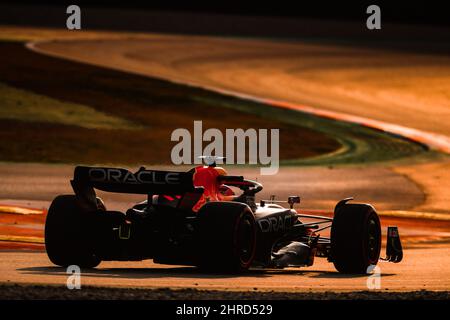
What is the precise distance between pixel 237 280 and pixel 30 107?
19.7 m

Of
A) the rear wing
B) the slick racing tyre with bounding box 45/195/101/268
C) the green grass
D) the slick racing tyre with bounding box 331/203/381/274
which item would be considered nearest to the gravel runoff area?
the rear wing

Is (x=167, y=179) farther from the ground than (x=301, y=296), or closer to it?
farther from the ground

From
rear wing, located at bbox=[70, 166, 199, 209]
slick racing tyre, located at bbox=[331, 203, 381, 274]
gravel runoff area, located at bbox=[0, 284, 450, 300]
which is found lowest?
gravel runoff area, located at bbox=[0, 284, 450, 300]

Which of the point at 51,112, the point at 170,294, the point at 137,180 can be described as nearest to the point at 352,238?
the point at 137,180

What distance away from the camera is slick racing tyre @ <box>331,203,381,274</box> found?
12766 mm

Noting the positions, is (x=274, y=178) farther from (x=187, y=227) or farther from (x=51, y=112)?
(x=187, y=227)

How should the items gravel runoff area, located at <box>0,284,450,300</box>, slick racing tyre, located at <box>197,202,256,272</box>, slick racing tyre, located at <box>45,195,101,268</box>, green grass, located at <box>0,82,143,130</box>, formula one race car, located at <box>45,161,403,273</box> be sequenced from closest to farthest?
gravel runoff area, located at <box>0,284,450,300</box>
slick racing tyre, located at <box>197,202,256,272</box>
formula one race car, located at <box>45,161,403,273</box>
slick racing tyre, located at <box>45,195,101,268</box>
green grass, located at <box>0,82,143,130</box>

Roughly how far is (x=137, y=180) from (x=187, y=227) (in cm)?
69

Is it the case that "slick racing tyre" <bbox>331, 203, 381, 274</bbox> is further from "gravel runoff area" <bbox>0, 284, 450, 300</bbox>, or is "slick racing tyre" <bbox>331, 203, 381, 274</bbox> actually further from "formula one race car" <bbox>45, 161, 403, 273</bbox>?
"gravel runoff area" <bbox>0, 284, 450, 300</bbox>

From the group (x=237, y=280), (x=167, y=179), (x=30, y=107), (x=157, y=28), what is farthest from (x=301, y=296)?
(x=157, y=28)

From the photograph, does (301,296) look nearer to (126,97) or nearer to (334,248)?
(334,248)

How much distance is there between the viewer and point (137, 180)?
1195cm

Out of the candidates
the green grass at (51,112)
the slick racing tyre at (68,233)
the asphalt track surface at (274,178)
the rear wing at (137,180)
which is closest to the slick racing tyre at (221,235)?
the asphalt track surface at (274,178)

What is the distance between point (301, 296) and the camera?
10109mm
